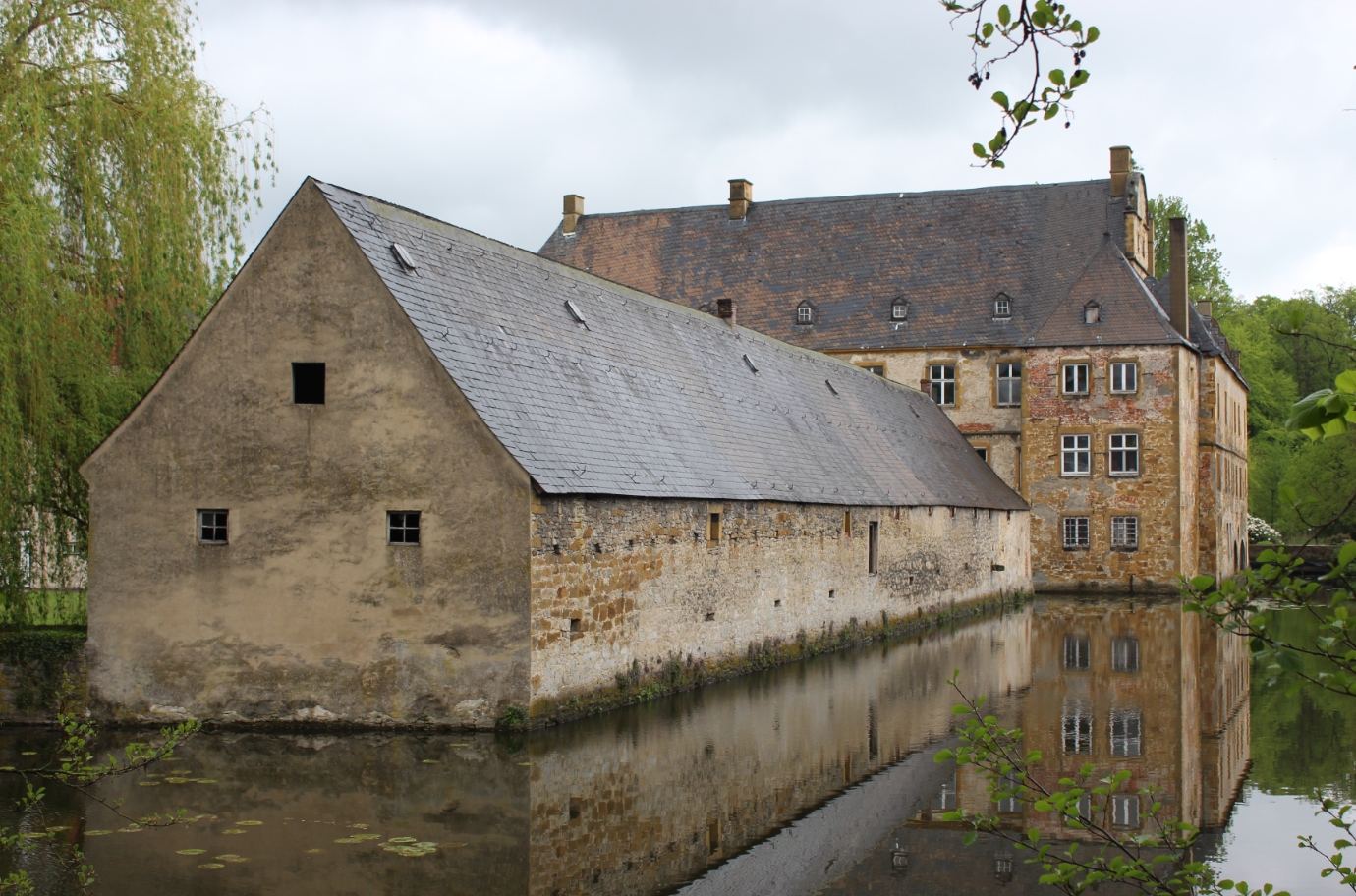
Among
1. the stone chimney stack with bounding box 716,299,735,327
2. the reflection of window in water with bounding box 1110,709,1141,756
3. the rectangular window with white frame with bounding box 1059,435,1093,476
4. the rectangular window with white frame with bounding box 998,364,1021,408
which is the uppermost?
the stone chimney stack with bounding box 716,299,735,327

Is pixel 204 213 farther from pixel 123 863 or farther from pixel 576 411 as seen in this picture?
pixel 123 863

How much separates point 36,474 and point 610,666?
7.08m

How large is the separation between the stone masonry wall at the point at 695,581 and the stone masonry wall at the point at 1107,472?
13734 mm

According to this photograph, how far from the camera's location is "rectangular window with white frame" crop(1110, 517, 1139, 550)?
39.3 meters

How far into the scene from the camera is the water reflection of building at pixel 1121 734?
32.5 ft

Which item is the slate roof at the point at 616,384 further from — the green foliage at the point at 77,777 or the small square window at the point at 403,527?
the green foliage at the point at 77,777

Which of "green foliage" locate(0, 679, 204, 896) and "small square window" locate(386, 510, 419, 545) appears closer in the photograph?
"green foliage" locate(0, 679, 204, 896)

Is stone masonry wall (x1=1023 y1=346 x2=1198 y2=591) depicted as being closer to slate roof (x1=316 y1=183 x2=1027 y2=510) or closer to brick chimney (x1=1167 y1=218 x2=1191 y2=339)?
brick chimney (x1=1167 y1=218 x2=1191 y2=339)

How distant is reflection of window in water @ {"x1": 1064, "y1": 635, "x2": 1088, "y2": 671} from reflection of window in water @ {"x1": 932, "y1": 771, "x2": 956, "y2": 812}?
912 centimetres

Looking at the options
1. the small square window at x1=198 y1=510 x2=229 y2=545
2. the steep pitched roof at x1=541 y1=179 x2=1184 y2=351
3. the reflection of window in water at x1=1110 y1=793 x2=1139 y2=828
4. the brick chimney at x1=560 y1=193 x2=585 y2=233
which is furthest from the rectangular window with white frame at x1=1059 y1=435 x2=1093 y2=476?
the small square window at x1=198 y1=510 x2=229 y2=545

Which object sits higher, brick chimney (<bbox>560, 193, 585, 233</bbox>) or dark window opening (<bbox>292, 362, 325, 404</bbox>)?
brick chimney (<bbox>560, 193, 585, 233</bbox>)

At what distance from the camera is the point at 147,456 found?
14.9 metres

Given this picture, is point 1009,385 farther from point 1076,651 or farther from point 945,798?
point 945,798

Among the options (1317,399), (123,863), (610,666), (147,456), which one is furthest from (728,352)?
(1317,399)
